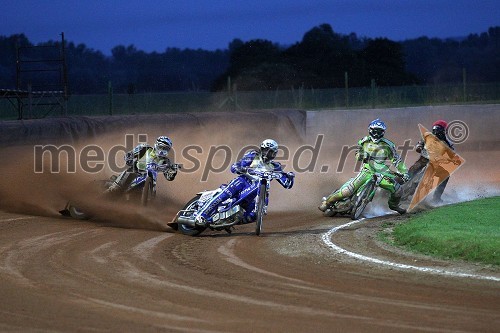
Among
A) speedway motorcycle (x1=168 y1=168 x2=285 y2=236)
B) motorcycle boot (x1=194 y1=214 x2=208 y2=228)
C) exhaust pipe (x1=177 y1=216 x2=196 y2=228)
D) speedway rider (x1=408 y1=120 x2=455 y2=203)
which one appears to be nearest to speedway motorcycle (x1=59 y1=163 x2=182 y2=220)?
speedway motorcycle (x1=168 y1=168 x2=285 y2=236)

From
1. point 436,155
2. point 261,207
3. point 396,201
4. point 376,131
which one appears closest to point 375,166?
point 376,131

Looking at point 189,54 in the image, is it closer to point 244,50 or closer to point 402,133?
point 244,50

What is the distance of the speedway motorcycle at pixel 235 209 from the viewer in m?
17.5

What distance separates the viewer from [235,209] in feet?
58.0

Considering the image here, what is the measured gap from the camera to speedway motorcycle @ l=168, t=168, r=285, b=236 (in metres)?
17.5

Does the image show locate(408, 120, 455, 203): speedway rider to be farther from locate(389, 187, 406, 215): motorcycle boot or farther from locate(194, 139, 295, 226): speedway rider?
locate(194, 139, 295, 226): speedway rider

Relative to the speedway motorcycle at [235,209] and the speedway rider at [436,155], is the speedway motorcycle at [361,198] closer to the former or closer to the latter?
the speedway motorcycle at [235,209]

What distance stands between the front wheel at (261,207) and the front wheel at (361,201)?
3.00 meters

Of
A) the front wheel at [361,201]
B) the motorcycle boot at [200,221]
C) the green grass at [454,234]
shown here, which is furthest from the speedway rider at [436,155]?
the motorcycle boot at [200,221]

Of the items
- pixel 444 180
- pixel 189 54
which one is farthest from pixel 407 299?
pixel 189 54

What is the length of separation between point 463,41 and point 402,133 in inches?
2414

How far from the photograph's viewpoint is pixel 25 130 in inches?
950

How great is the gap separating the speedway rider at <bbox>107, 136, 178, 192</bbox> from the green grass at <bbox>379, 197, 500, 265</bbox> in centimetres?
523

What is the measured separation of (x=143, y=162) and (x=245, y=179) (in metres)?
3.77
